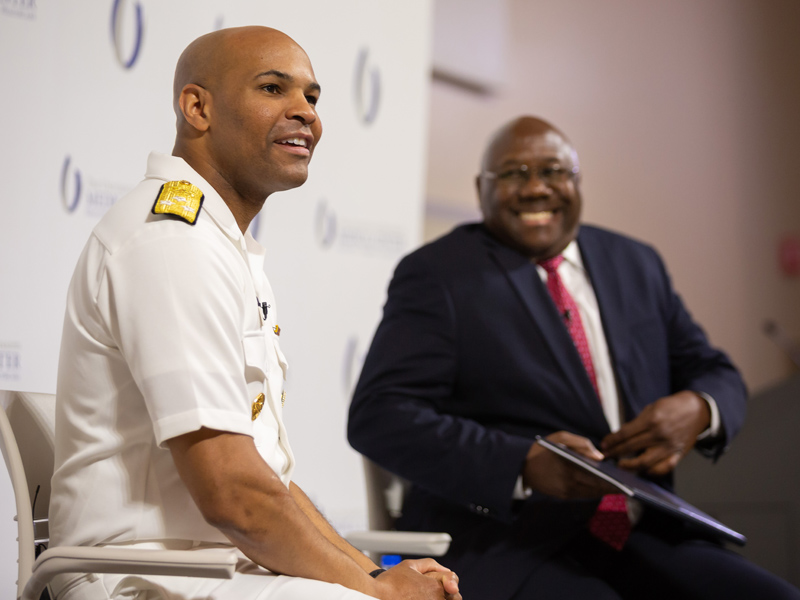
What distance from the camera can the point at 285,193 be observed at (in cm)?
271

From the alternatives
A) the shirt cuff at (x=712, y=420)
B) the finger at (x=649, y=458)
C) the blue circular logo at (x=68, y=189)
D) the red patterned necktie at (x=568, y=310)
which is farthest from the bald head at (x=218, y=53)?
the shirt cuff at (x=712, y=420)

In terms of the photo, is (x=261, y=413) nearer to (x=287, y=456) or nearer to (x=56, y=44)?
(x=287, y=456)

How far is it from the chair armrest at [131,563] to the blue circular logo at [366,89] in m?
2.19

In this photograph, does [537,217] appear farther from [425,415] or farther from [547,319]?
[425,415]

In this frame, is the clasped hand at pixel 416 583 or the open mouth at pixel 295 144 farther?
the open mouth at pixel 295 144

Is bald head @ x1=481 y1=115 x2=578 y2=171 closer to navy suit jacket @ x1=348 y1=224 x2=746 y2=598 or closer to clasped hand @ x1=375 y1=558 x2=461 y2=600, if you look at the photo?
navy suit jacket @ x1=348 y1=224 x2=746 y2=598

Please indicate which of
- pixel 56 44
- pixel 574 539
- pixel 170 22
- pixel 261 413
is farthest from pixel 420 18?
pixel 261 413

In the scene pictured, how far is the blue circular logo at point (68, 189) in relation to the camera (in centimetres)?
212

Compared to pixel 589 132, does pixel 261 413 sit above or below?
below

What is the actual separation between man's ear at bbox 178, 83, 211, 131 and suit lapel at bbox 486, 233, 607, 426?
99 cm

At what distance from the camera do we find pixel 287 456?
4.21 ft

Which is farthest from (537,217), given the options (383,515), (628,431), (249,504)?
(249,504)

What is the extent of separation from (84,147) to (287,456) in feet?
4.15

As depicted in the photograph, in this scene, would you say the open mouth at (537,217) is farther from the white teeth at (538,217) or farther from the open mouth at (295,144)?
the open mouth at (295,144)
